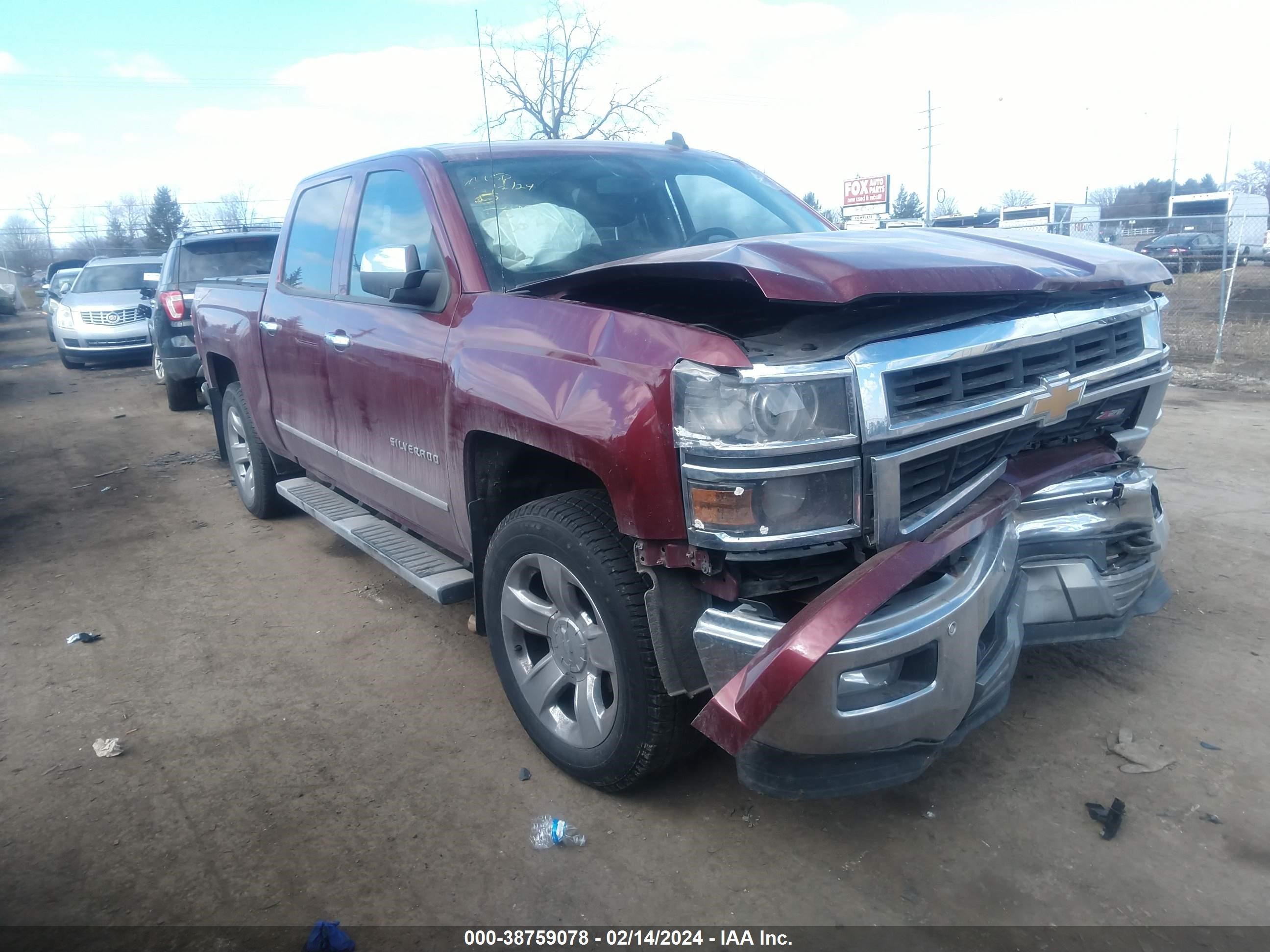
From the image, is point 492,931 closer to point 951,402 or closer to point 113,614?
point 951,402

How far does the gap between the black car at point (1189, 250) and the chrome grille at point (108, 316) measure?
16030 millimetres

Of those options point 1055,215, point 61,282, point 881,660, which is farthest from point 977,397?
point 1055,215

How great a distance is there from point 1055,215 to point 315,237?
26.6 metres

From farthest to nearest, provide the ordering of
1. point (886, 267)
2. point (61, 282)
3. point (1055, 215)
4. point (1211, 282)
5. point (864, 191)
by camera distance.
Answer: point (864, 191) → point (1055, 215) → point (61, 282) → point (1211, 282) → point (886, 267)

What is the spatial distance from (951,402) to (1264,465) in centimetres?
487

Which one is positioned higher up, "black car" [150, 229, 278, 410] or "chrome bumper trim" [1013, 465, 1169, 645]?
"black car" [150, 229, 278, 410]

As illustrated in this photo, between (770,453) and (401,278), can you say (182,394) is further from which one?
(770,453)

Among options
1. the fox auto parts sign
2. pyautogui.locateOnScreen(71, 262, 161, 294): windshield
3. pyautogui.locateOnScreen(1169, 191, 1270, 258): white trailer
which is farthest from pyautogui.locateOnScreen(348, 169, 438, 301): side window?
the fox auto parts sign

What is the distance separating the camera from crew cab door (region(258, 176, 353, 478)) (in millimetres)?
4207

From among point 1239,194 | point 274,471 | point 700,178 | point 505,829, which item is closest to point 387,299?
point 700,178

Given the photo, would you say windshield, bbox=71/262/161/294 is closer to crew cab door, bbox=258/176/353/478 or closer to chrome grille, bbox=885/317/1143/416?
crew cab door, bbox=258/176/353/478

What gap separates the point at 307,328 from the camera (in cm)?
430

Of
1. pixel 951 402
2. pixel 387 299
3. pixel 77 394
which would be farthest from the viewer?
pixel 77 394

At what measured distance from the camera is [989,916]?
2.27m
